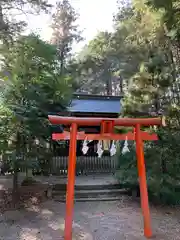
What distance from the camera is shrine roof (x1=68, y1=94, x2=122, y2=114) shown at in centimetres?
1259

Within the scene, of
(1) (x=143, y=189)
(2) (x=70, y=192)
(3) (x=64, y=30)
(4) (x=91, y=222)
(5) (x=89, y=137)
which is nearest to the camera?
(2) (x=70, y=192)

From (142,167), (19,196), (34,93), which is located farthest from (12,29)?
(142,167)

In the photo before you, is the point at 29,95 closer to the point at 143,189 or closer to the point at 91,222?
the point at 91,222

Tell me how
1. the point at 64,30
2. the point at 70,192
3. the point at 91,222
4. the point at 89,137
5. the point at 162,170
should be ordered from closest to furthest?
1. the point at 70,192
2. the point at 89,137
3. the point at 91,222
4. the point at 162,170
5. the point at 64,30

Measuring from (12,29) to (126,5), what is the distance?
31.5ft

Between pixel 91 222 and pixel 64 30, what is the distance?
62.4ft

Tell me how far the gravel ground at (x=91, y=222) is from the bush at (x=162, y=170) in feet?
1.46

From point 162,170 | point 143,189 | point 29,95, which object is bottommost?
point 143,189

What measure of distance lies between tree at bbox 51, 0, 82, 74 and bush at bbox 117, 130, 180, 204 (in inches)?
625

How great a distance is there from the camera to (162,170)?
644cm

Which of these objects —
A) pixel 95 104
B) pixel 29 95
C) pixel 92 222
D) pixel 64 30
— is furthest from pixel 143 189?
pixel 64 30

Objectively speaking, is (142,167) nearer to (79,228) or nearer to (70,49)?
(79,228)

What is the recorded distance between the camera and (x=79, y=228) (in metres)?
5.14

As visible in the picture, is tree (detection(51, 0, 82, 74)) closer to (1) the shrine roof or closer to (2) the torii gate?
(1) the shrine roof
